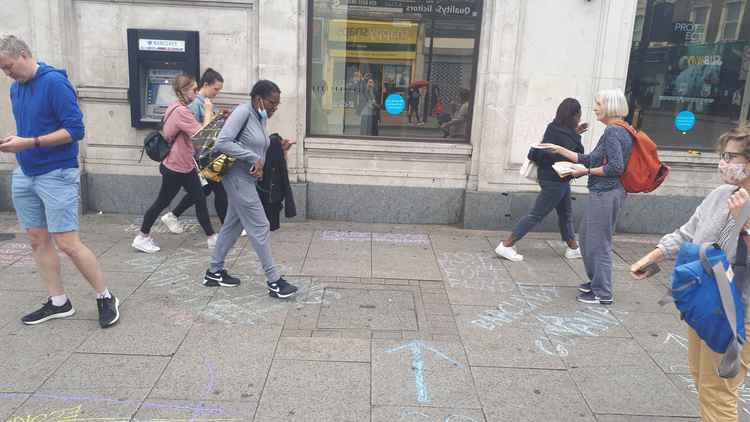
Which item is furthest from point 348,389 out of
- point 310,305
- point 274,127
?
point 274,127

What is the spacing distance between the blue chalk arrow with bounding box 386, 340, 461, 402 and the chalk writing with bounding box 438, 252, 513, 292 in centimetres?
126

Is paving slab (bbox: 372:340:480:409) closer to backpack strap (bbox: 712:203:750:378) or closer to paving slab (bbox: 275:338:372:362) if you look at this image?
paving slab (bbox: 275:338:372:362)

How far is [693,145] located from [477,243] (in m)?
3.14

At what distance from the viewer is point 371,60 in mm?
7137

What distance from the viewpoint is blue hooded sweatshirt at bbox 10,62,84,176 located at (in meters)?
3.70

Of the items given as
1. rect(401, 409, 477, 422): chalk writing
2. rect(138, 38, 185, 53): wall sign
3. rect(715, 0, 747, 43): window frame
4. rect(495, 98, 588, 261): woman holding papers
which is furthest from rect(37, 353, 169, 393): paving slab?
rect(715, 0, 747, 43): window frame

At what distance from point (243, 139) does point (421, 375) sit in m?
2.17

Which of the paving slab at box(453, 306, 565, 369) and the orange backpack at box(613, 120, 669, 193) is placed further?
the orange backpack at box(613, 120, 669, 193)

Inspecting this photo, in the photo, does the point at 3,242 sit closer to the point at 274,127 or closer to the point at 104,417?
the point at 274,127

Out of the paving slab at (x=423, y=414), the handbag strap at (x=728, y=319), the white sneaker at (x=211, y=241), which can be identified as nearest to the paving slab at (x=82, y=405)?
the paving slab at (x=423, y=414)

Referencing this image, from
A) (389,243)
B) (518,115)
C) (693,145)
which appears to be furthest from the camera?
(693,145)

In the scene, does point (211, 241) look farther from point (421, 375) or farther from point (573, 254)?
→ point (573, 254)

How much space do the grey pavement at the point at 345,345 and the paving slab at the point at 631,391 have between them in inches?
0.5

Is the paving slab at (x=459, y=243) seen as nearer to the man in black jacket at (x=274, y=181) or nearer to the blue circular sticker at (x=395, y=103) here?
the blue circular sticker at (x=395, y=103)
